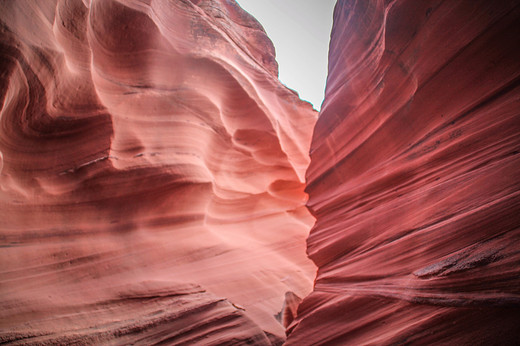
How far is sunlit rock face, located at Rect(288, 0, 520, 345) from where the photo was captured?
1.80 meters

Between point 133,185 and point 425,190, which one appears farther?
point 133,185

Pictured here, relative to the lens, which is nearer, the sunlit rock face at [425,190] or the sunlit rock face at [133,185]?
the sunlit rock face at [425,190]

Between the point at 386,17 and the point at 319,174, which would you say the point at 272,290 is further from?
the point at 386,17

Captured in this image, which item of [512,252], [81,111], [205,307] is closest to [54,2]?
[81,111]

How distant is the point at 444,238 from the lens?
2.17 m

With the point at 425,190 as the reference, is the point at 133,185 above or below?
above

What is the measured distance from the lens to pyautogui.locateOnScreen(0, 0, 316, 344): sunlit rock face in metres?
2.93

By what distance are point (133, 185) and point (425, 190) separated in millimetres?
3461

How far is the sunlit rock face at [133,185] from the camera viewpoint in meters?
2.93

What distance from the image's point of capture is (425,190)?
2715mm

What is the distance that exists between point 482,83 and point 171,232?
3980 millimetres

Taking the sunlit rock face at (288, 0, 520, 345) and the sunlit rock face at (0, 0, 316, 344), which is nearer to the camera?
the sunlit rock face at (288, 0, 520, 345)

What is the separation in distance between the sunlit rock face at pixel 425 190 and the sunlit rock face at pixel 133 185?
1219 mm

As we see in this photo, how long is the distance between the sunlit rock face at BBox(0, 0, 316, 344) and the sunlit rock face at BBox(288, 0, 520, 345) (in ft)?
4.00
